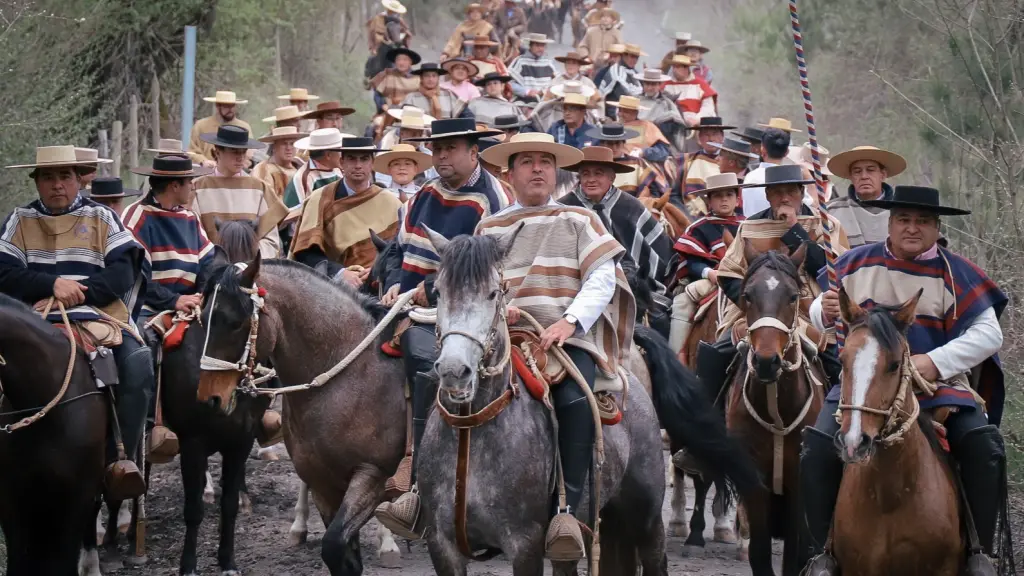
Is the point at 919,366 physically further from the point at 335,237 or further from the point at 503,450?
the point at 335,237

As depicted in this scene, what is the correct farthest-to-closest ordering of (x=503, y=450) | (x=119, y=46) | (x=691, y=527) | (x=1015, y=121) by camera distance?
(x=119, y=46) → (x=1015, y=121) → (x=691, y=527) → (x=503, y=450)

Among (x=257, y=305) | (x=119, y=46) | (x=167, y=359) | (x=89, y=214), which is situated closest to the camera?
(x=257, y=305)

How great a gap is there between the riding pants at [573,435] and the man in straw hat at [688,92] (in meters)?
17.2

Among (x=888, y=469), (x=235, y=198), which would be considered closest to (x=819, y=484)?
(x=888, y=469)

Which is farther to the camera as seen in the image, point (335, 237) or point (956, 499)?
point (335, 237)

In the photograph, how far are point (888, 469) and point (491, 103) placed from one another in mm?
15084

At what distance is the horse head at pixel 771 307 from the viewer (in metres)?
8.57

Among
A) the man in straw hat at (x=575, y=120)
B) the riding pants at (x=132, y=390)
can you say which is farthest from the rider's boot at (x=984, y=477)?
the man in straw hat at (x=575, y=120)

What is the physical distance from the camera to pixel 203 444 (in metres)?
9.88

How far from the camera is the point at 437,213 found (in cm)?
884

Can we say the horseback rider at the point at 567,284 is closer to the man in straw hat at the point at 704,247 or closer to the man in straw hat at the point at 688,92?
the man in straw hat at the point at 704,247

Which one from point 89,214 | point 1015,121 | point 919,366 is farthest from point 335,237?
point 1015,121

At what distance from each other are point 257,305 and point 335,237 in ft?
9.87

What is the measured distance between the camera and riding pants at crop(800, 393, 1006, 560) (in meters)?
6.95
